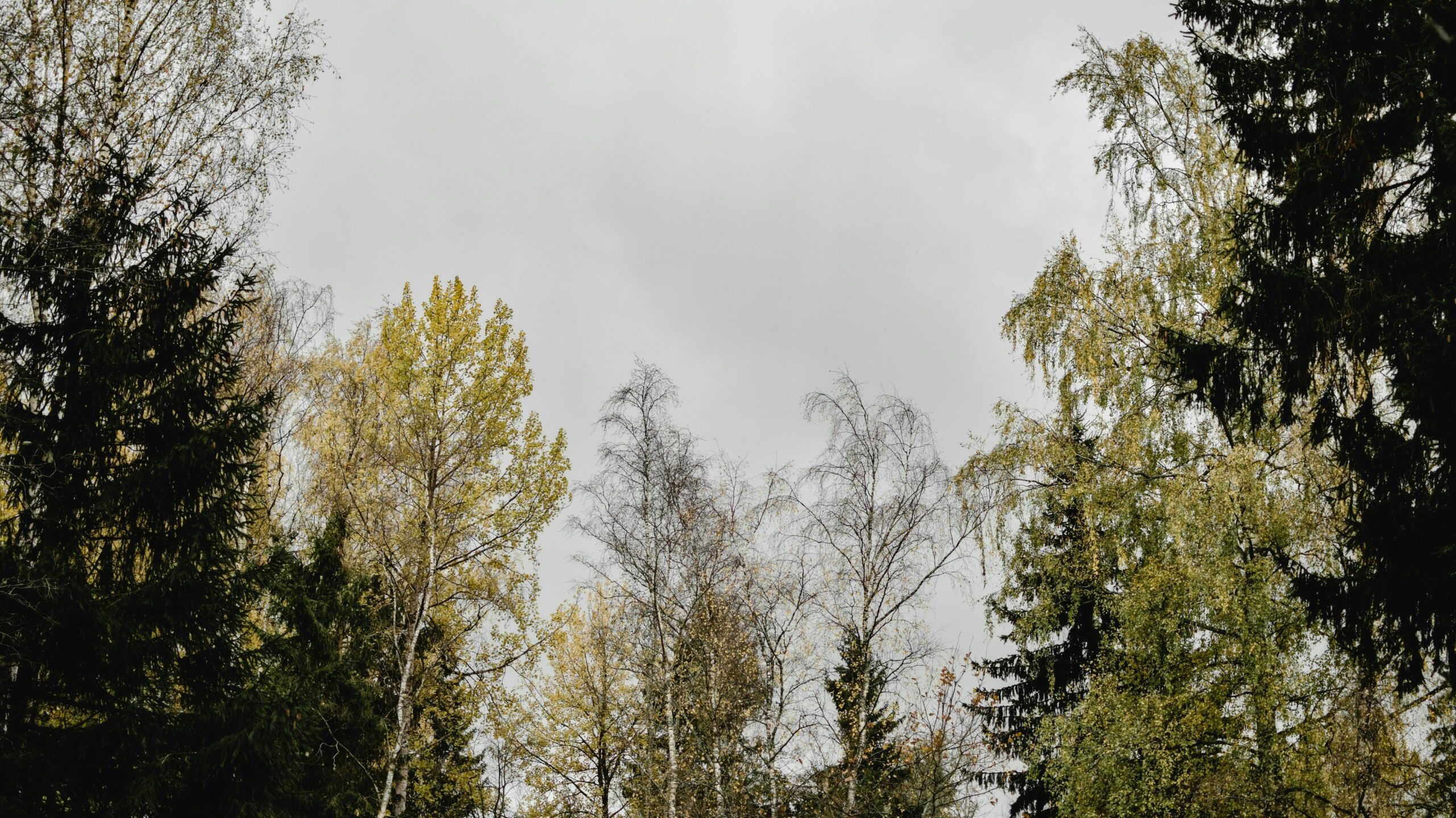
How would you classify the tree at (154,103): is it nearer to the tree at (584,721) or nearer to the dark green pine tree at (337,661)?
the dark green pine tree at (337,661)

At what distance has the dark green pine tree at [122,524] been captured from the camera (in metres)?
6.84

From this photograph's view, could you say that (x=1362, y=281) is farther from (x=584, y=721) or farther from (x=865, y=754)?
(x=584, y=721)

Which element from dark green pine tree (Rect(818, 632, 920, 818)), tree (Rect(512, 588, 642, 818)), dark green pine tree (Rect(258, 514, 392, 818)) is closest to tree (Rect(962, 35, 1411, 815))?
dark green pine tree (Rect(818, 632, 920, 818))

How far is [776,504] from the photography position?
15305 millimetres

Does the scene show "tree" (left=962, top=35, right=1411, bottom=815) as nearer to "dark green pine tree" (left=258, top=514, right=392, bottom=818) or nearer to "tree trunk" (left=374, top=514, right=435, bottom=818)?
"tree trunk" (left=374, top=514, right=435, bottom=818)

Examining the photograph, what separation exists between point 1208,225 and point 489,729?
40.3 feet

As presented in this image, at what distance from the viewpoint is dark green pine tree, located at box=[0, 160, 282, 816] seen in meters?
6.84

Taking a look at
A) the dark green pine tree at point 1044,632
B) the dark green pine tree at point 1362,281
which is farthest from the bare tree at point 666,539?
the dark green pine tree at point 1362,281

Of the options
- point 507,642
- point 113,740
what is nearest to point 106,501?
point 113,740

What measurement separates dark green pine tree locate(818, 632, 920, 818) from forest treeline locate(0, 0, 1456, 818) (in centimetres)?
9

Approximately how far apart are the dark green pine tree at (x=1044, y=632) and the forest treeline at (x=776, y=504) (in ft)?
0.30

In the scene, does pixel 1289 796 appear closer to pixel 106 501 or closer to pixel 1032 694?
pixel 1032 694

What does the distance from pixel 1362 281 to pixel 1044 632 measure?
709cm

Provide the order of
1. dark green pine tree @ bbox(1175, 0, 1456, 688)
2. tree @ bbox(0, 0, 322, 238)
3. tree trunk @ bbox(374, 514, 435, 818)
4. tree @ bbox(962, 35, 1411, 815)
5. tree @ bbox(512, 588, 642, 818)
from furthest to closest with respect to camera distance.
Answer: tree @ bbox(512, 588, 642, 818) → tree trunk @ bbox(374, 514, 435, 818) → tree @ bbox(962, 35, 1411, 815) → tree @ bbox(0, 0, 322, 238) → dark green pine tree @ bbox(1175, 0, 1456, 688)
